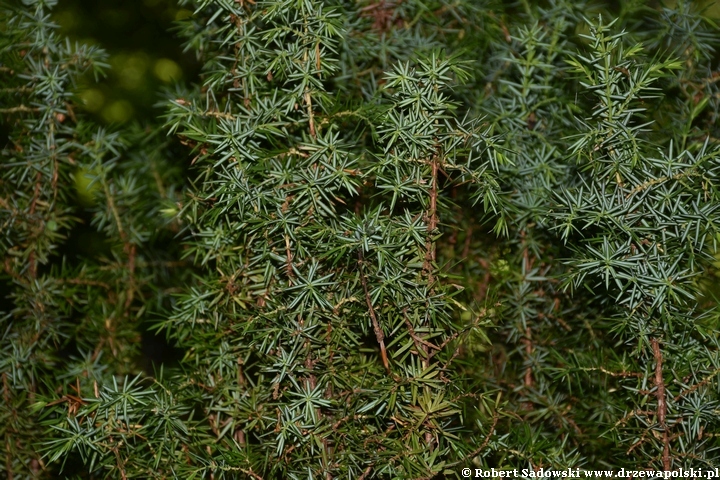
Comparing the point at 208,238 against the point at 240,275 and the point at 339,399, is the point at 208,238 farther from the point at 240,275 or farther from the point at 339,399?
the point at 339,399

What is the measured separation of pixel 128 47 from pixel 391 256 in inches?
79.7

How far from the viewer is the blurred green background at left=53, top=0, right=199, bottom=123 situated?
253 cm

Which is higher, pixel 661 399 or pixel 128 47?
pixel 661 399

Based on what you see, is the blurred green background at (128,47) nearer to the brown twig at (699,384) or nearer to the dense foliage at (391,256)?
the dense foliage at (391,256)

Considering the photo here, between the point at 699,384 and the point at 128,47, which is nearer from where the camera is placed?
the point at 699,384

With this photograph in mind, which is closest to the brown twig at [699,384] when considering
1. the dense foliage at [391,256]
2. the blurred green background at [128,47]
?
the dense foliage at [391,256]

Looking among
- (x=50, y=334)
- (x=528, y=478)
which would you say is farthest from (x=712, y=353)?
(x=50, y=334)

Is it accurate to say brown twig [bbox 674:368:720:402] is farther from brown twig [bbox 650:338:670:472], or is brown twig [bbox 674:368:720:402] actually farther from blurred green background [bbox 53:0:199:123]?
blurred green background [bbox 53:0:199:123]

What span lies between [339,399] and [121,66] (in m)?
1.95

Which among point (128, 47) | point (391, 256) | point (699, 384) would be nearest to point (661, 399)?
point (699, 384)

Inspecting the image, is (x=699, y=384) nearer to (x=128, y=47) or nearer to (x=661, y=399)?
(x=661, y=399)

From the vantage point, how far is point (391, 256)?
99cm

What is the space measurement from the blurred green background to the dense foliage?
116 cm

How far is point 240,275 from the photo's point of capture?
1.14 meters
